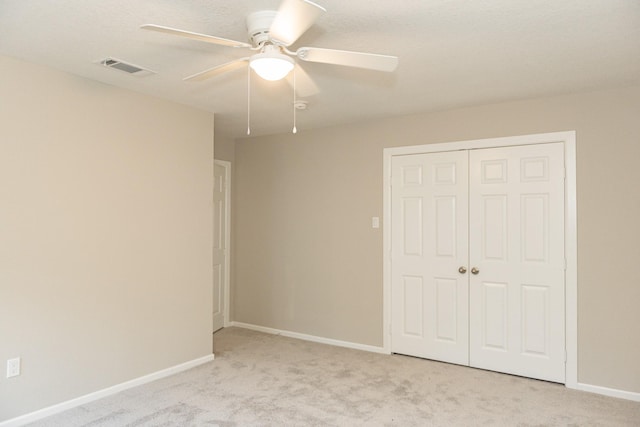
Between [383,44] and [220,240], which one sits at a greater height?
[383,44]

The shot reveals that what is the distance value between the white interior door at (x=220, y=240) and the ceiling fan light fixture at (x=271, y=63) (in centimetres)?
333

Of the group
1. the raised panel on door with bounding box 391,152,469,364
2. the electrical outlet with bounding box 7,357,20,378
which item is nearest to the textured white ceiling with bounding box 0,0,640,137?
the raised panel on door with bounding box 391,152,469,364

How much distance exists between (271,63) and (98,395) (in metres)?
2.77

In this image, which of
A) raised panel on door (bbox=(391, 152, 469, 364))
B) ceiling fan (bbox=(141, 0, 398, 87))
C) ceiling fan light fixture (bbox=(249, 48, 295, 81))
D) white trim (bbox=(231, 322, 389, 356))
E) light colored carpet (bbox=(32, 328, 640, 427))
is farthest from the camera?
white trim (bbox=(231, 322, 389, 356))

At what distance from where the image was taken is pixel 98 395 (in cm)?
329

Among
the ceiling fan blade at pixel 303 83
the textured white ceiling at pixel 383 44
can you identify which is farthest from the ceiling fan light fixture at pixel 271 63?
the ceiling fan blade at pixel 303 83

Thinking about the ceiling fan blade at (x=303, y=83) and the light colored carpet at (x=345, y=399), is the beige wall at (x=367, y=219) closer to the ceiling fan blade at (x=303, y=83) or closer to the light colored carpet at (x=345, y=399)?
the light colored carpet at (x=345, y=399)

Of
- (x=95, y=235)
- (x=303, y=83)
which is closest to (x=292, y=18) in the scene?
(x=303, y=83)

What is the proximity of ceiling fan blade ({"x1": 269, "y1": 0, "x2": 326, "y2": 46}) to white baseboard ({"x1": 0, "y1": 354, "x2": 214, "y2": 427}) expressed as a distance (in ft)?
9.35

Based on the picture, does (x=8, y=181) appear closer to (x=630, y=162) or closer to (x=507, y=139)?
(x=507, y=139)

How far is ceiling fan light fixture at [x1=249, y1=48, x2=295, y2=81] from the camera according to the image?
81.8 inches

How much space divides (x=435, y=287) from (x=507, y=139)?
1.48 meters

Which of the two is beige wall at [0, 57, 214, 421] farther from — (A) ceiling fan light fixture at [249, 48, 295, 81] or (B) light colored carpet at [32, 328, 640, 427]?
(A) ceiling fan light fixture at [249, 48, 295, 81]

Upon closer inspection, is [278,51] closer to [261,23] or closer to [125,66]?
[261,23]
